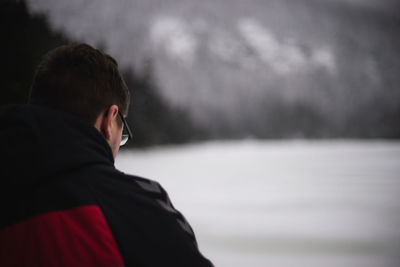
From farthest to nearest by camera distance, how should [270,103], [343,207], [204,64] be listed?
1. [270,103]
2. [204,64]
3. [343,207]

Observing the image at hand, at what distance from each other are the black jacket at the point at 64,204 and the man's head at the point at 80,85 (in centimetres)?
7

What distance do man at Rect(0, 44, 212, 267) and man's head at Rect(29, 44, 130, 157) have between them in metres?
0.07

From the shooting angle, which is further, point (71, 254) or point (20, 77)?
point (20, 77)

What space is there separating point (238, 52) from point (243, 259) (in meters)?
5.89

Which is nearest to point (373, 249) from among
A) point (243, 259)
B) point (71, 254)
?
point (243, 259)

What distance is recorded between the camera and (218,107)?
7824mm

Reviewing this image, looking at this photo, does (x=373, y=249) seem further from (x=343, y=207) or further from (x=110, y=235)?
(x=110, y=235)

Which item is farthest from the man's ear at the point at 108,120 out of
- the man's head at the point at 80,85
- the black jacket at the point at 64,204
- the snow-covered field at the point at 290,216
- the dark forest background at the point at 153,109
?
the snow-covered field at the point at 290,216

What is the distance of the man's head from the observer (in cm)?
54

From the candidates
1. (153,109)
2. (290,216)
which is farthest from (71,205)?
(153,109)

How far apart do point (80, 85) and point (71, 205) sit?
0.23 meters

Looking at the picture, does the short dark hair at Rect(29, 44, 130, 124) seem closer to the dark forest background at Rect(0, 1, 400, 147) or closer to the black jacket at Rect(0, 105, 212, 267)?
the black jacket at Rect(0, 105, 212, 267)

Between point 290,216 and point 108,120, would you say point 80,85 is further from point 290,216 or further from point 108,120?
point 290,216

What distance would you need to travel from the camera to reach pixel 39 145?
43 centimetres
